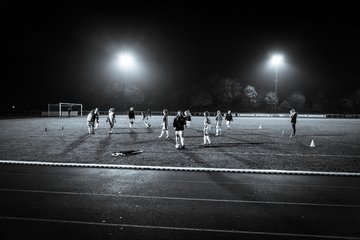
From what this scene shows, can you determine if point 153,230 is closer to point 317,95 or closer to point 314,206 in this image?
point 314,206

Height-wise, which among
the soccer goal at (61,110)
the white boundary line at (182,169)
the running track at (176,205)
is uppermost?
the soccer goal at (61,110)

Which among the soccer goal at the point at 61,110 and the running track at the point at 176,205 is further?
the soccer goal at the point at 61,110

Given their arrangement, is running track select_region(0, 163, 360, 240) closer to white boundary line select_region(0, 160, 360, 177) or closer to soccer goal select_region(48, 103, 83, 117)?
white boundary line select_region(0, 160, 360, 177)

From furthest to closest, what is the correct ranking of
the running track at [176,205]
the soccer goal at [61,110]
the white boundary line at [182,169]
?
the soccer goal at [61,110]
the white boundary line at [182,169]
the running track at [176,205]

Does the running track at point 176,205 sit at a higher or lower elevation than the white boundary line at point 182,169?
lower

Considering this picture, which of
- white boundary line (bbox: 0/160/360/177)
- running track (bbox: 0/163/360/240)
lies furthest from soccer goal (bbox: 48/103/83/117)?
running track (bbox: 0/163/360/240)

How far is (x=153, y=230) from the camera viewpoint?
17.3 ft

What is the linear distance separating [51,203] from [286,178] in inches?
265

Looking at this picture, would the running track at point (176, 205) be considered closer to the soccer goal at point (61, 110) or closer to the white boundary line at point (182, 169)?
the white boundary line at point (182, 169)

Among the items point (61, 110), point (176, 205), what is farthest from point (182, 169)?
point (61, 110)

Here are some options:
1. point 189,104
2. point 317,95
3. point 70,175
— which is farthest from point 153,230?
point 317,95

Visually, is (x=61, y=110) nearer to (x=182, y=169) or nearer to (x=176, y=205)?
(x=182, y=169)

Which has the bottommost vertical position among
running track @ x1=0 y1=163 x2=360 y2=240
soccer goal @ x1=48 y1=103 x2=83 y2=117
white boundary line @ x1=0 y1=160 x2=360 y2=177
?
running track @ x1=0 y1=163 x2=360 y2=240

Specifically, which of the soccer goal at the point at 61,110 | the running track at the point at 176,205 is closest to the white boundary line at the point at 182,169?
the running track at the point at 176,205
